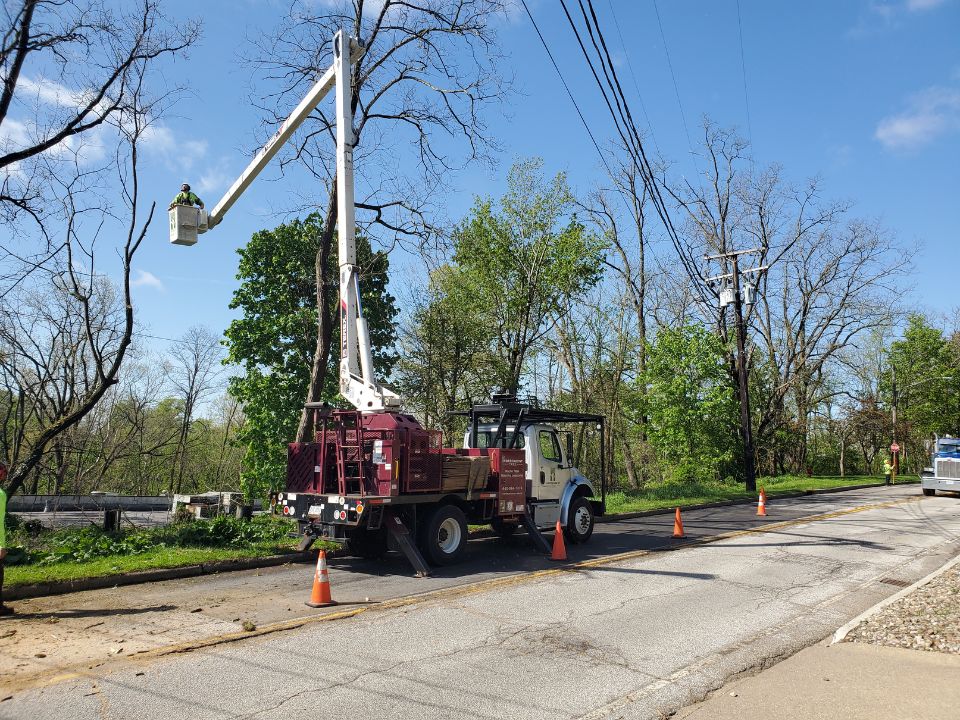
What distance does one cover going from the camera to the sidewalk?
492 centimetres

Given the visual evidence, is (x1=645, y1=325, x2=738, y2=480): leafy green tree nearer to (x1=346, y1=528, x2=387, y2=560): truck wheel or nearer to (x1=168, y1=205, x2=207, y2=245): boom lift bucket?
(x1=346, y1=528, x2=387, y2=560): truck wheel

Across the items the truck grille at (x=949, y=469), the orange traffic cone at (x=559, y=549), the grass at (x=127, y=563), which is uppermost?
the truck grille at (x=949, y=469)

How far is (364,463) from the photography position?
1050cm

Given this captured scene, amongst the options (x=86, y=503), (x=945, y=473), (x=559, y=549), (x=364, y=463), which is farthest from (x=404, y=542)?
(x=86, y=503)

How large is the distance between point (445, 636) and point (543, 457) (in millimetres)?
7030

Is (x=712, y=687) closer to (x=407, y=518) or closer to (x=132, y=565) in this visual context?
(x=407, y=518)

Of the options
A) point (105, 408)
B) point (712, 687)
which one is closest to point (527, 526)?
point (712, 687)

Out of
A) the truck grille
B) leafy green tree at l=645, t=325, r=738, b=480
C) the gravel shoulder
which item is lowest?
the gravel shoulder

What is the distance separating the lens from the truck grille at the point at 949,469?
30013 millimetres

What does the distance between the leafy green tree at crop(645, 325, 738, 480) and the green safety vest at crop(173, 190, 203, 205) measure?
85.7ft

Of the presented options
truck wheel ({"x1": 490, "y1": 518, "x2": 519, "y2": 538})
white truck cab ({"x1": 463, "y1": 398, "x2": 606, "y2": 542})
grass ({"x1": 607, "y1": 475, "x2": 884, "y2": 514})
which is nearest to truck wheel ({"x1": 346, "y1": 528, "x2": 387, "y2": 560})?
truck wheel ({"x1": 490, "y1": 518, "x2": 519, "y2": 538})

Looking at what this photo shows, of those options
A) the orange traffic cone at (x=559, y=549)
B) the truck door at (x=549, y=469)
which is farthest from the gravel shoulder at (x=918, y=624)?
the truck door at (x=549, y=469)

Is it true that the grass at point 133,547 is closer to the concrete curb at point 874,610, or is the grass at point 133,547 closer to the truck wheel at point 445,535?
the truck wheel at point 445,535

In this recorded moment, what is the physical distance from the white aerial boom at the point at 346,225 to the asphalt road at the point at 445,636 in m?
2.79
